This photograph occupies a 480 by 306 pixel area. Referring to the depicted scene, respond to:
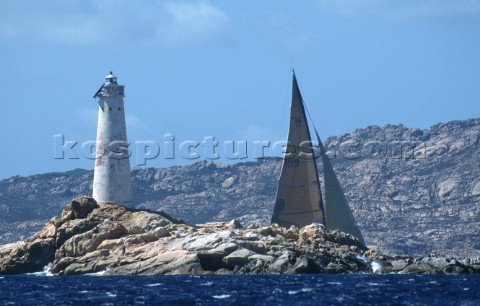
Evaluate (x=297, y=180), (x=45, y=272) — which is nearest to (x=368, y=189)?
(x=297, y=180)

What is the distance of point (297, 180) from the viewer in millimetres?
75625

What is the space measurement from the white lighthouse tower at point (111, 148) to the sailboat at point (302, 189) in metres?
9.57

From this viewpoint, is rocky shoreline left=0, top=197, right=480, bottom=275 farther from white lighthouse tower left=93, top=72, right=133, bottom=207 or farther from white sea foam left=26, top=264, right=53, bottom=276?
white lighthouse tower left=93, top=72, right=133, bottom=207

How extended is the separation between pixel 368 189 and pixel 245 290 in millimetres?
98536

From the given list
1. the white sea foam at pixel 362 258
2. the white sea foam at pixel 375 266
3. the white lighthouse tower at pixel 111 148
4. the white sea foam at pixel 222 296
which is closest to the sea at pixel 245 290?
the white sea foam at pixel 222 296

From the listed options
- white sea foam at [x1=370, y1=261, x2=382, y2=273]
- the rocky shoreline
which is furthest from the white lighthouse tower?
white sea foam at [x1=370, y1=261, x2=382, y2=273]

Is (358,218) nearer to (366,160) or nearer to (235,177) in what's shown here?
(366,160)

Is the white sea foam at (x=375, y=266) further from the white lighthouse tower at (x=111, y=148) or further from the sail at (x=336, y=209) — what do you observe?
the white lighthouse tower at (x=111, y=148)

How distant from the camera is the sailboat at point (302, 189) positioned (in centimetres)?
7519

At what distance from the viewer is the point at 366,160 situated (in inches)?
6457

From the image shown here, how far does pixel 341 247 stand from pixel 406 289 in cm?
1289

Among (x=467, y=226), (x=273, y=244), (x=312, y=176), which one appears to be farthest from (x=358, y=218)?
(x=273, y=244)

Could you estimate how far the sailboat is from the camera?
75.2 metres

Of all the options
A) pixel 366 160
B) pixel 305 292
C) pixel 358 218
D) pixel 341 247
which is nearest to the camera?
pixel 305 292
